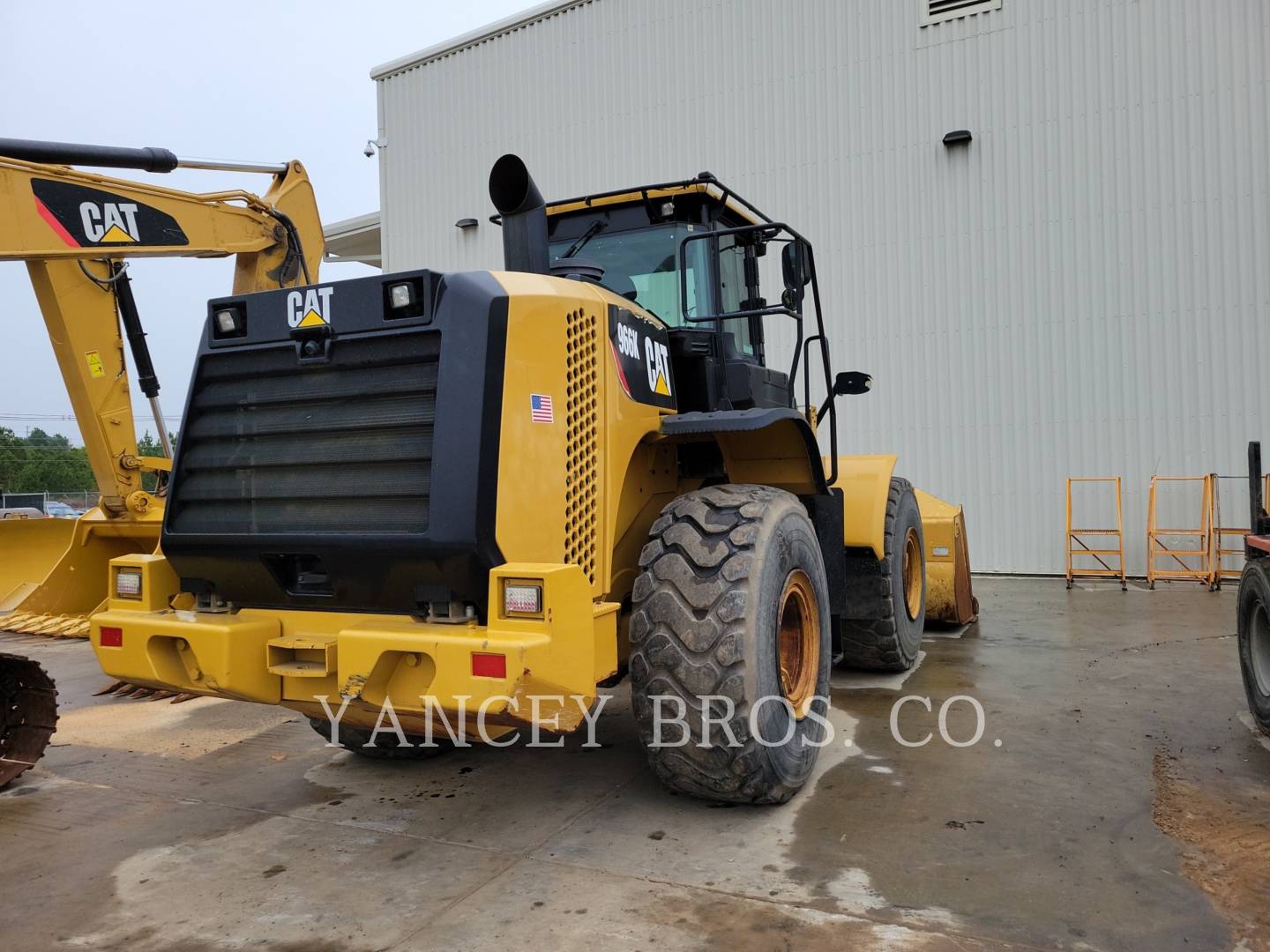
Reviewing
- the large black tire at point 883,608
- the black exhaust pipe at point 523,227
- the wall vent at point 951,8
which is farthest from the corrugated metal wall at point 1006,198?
the black exhaust pipe at point 523,227

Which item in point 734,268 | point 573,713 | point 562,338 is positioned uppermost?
point 734,268

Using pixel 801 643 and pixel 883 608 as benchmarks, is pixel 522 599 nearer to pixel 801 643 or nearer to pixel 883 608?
pixel 801 643

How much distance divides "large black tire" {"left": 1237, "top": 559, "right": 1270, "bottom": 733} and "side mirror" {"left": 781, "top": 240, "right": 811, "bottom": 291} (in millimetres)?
2946

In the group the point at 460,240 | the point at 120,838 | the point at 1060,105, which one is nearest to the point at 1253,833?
the point at 120,838

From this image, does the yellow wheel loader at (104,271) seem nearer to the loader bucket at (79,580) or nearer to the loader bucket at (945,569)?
the loader bucket at (79,580)

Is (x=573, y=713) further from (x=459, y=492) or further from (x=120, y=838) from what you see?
(x=120, y=838)

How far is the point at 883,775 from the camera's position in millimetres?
4434

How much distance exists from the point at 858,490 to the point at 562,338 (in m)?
3.37

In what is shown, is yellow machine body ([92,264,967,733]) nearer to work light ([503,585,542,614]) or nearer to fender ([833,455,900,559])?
work light ([503,585,542,614])

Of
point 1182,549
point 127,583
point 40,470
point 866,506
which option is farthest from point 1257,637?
point 40,470

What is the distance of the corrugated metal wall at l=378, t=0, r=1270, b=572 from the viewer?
37.0ft

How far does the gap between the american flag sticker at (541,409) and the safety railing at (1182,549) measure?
9870mm

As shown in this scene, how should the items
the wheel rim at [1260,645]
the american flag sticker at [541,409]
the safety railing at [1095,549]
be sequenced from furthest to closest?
the safety railing at [1095,549] < the wheel rim at [1260,645] < the american flag sticker at [541,409]

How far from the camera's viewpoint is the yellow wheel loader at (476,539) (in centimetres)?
334
